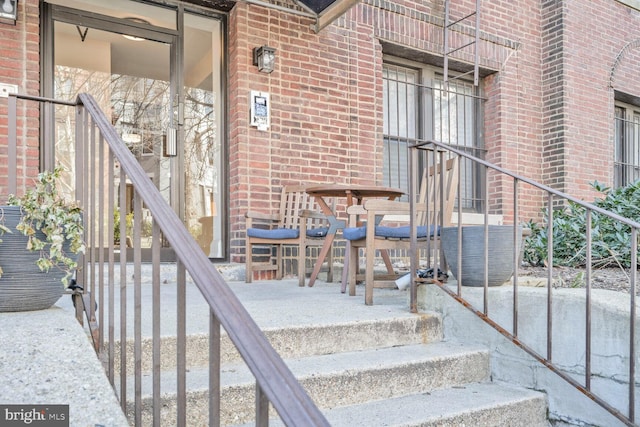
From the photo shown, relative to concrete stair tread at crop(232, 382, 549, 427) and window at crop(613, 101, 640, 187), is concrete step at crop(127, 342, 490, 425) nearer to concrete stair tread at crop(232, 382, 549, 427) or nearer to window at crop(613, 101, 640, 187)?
concrete stair tread at crop(232, 382, 549, 427)

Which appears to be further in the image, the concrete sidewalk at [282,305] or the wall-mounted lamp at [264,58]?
the wall-mounted lamp at [264,58]

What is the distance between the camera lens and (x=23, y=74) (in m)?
3.87

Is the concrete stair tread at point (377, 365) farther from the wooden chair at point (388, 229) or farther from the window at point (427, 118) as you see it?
the window at point (427, 118)

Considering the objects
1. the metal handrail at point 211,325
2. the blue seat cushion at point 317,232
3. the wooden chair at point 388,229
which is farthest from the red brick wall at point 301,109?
the metal handrail at point 211,325

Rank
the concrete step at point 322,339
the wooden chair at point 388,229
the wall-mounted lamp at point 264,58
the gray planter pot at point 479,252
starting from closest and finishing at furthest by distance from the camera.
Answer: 1. the concrete step at point 322,339
2. the gray planter pot at point 479,252
3. the wooden chair at point 388,229
4. the wall-mounted lamp at point 264,58

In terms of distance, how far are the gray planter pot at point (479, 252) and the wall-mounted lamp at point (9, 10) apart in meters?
3.28

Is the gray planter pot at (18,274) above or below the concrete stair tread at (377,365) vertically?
above

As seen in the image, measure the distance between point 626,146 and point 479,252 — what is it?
5.72 meters

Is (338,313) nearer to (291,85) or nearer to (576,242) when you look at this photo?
(291,85)

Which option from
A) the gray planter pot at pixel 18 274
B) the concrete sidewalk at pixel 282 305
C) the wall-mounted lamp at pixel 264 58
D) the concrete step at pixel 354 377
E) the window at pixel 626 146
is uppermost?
the wall-mounted lamp at pixel 264 58

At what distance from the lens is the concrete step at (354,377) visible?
6.79 feet

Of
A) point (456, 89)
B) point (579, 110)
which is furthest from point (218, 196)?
point (579, 110)

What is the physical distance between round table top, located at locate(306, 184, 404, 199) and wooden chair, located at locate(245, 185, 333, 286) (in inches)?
9.2

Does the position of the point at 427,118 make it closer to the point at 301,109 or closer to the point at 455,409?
the point at 301,109
